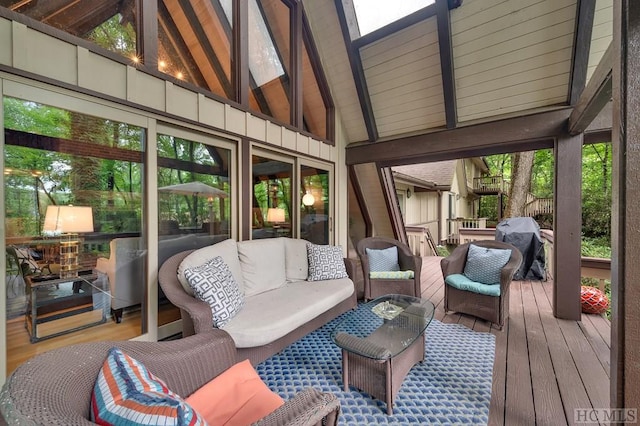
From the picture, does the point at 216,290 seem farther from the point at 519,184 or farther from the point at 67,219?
the point at 519,184

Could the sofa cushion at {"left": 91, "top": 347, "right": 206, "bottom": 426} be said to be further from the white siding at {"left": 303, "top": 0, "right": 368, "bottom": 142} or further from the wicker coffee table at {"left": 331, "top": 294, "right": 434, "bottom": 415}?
the white siding at {"left": 303, "top": 0, "right": 368, "bottom": 142}

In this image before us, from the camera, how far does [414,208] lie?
940 centimetres

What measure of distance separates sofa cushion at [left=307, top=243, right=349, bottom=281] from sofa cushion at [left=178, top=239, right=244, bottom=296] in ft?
3.21

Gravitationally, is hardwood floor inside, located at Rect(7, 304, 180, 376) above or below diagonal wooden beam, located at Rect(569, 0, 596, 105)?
below

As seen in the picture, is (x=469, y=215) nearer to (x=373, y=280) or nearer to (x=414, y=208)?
(x=414, y=208)

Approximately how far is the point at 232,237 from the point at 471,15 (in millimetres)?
4001

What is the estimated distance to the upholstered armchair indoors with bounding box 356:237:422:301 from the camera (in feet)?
12.3

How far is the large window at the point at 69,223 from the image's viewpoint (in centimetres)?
192

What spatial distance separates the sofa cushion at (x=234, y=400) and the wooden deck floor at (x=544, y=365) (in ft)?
5.10

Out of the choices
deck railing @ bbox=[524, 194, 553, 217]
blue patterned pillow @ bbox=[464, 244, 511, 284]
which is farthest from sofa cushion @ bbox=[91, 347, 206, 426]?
deck railing @ bbox=[524, 194, 553, 217]

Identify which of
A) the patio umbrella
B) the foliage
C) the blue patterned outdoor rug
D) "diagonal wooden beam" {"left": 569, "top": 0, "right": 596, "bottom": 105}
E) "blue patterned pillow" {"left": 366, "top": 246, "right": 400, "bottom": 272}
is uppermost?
"diagonal wooden beam" {"left": 569, "top": 0, "right": 596, "bottom": 105}

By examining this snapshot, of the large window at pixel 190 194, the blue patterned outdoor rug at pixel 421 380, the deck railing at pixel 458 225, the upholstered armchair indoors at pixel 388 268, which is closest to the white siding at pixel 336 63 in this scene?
the upholstered armchair indoors at pixel 388 268

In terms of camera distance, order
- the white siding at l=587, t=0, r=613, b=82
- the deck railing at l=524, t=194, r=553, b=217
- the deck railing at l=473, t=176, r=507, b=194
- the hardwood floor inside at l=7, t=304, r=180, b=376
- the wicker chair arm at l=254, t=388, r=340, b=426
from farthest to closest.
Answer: the deck railing at l=473, t=176, r=507, b=194
the deck railing at l=524, t=194, r=553, b=217
the white siding at l=587, t=0, r=613, b=82
the hardwood floor inside at l=7, t=304, r=180, b=376
the wicker chair arm at l=254, t=388, r=340, b=426

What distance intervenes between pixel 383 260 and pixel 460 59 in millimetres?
2994
